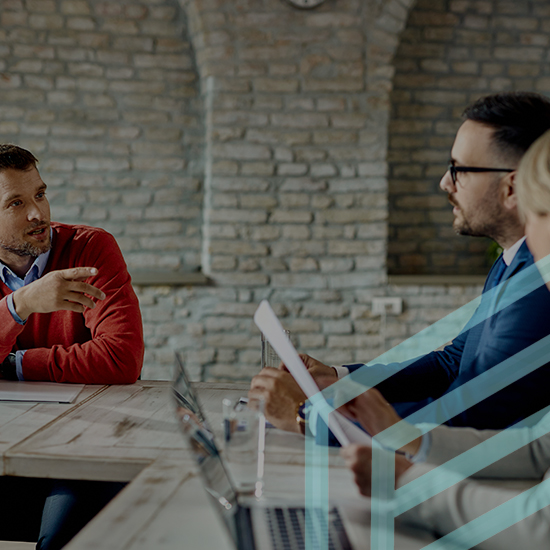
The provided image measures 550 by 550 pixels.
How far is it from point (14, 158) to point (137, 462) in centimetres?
127

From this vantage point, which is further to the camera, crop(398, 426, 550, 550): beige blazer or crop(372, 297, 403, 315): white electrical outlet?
crop(372, 297, 403, 315): white electrical outlet

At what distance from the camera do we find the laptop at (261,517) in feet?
2.36

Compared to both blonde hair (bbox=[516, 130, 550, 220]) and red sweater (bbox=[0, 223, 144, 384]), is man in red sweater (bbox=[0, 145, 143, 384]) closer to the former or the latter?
red sweater (bbox=[0, 223, 144, 384])

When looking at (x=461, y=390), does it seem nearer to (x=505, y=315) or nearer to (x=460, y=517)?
(x=505, y=315)

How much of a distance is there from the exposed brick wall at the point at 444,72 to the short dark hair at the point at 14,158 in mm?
2540

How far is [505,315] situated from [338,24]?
2690 millimetres

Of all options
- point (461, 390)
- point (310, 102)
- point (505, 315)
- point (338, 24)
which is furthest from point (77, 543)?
point (338, 24)

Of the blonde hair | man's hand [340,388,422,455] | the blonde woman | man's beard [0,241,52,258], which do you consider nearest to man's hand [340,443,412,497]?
the blonde woman

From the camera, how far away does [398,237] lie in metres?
3.85

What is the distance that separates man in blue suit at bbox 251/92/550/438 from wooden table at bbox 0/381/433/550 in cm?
21

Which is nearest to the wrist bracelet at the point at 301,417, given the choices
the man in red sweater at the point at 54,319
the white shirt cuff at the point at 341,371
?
the white shirt cuff at the point at 341,371

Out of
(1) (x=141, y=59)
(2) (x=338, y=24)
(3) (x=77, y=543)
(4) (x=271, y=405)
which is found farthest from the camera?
(1) (x=141, y=59)

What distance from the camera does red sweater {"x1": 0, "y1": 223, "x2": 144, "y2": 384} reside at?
1552mm

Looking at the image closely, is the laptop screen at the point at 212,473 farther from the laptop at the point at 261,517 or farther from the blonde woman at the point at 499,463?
the blonde woman at the point at 499,463
